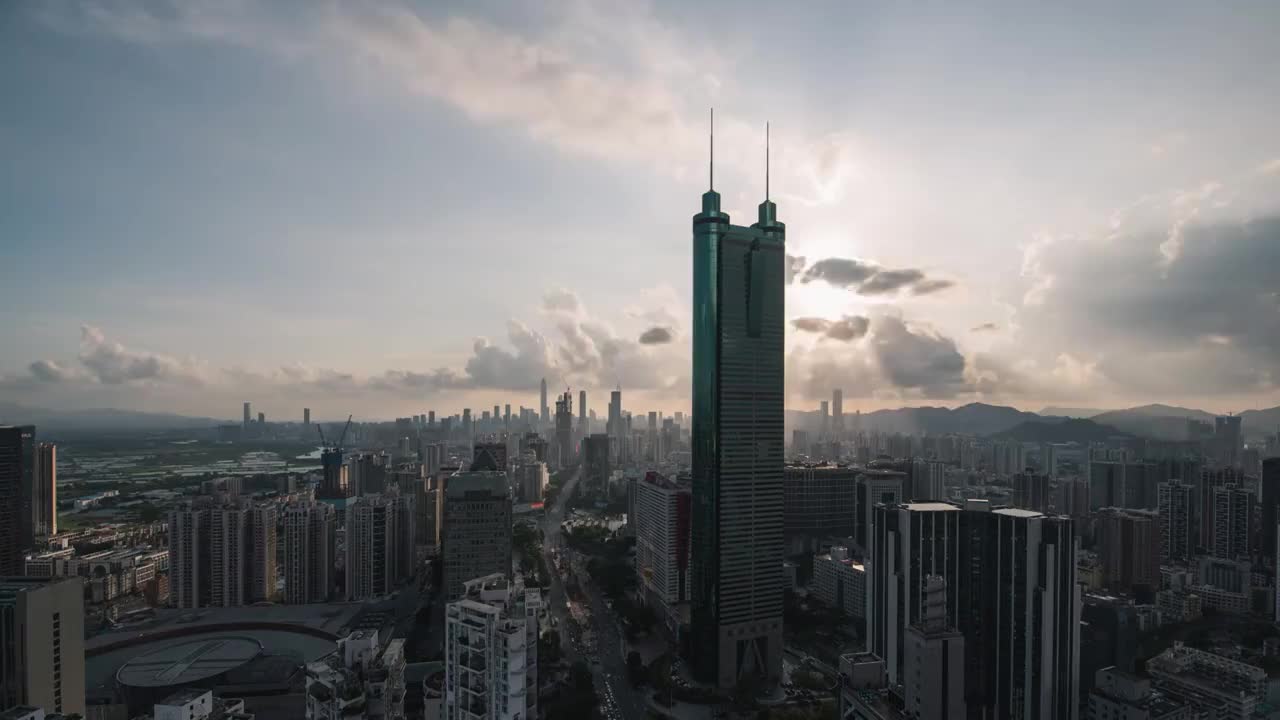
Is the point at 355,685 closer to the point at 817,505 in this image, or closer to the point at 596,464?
the point at 817,505

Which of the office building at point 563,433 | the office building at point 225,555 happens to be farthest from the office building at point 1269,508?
the office building at point 563,433

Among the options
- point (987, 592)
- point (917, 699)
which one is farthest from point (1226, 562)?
point (917, 699)

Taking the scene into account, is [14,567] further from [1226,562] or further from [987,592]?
[1226,562]

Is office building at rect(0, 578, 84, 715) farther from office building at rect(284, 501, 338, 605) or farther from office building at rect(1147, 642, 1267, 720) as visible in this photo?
office building at rect(1147, 642, 1267, 720)

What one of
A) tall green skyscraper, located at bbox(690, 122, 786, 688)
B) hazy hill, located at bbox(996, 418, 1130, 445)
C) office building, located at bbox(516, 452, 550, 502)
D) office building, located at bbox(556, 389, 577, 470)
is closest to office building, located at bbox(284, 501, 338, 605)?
tall green skyscraper, located at bbox(690, 122, 786, 688)

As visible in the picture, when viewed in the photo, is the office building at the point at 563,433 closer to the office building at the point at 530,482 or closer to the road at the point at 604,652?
the office building at the point at 530,482
